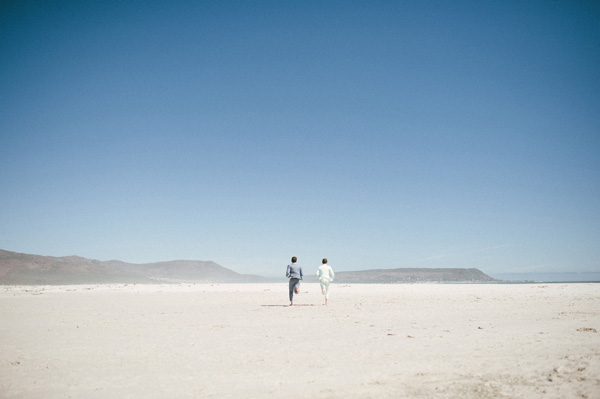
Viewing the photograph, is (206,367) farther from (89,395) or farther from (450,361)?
(450,361)

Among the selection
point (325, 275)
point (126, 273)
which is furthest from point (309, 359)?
point (126, 273)

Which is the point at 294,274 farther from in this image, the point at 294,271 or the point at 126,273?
the point at 126,273

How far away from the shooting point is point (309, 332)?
10141 mm

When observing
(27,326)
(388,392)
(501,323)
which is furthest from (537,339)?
(27,326)

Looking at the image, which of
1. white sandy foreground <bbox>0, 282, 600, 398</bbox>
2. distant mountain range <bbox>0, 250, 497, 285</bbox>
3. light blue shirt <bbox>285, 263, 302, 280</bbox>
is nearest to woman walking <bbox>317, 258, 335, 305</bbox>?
light blue shirt <bbox>285, 263, 302, 280</bbox>

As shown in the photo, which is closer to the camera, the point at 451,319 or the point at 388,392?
the point at 388,392

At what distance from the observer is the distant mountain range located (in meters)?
65.6

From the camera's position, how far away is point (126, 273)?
291ft

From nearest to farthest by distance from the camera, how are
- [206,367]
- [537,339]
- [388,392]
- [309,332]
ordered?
[388,392]
[206,367]
[537,339]
[309,332]

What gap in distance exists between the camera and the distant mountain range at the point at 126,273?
65619 mm

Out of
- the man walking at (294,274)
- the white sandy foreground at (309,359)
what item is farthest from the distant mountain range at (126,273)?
the white sandy foreground at (309,359)

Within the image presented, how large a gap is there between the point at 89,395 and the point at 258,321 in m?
7.63

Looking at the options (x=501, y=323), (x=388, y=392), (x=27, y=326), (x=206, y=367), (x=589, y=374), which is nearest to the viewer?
(x=388, y=392)

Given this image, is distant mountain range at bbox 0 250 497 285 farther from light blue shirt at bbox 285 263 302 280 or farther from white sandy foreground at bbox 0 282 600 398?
white sandy foreground at bbox 0 282 600 398
